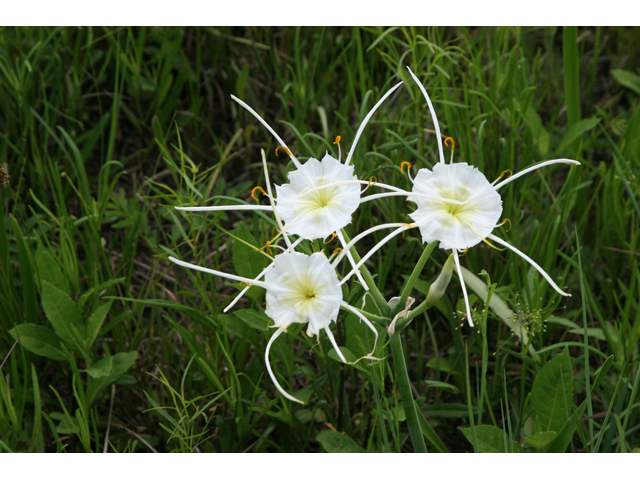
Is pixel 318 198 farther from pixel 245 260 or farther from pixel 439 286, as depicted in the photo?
pixel 245 260

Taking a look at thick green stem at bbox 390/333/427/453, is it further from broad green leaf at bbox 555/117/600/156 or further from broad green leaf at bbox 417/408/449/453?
broad green leaf at bbox 555/117/600/156

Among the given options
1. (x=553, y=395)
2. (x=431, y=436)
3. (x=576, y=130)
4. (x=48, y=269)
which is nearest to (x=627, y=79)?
(x=576, y=130)

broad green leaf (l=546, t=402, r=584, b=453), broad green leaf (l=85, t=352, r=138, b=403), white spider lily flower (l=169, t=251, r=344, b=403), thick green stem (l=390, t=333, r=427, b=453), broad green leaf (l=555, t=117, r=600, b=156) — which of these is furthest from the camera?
broad green leaf (l=555, t=117, r=600, b=156)

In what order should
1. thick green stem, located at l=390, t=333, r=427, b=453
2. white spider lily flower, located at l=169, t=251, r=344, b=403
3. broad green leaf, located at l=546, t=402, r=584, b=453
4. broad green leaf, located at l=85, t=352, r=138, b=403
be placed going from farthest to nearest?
broad green leaf, located at l=85, t=352, r=138, b=403 < broad green leaf, located at l=546, t=402, r=584, b=453 < thick green stem, located at l=390, t=333, r=427, b=453 < white spider lily flower, located at l=169, t=251, r=344, b=403

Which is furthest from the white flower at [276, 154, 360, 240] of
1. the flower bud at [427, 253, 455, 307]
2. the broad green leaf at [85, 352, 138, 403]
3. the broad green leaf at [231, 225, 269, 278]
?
the broad green leaf at [85, 352, 138, 403]

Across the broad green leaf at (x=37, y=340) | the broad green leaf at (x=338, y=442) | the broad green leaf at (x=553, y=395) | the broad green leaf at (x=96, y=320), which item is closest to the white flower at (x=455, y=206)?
the broad green leaf at (x=553, y=395)

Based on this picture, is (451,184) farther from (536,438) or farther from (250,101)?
(250,101)
